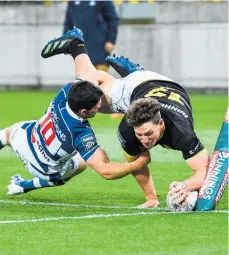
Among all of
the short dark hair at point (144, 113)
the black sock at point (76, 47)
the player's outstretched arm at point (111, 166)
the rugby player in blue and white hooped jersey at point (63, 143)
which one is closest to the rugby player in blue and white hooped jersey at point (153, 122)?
the short dark hair at point (144, 113)

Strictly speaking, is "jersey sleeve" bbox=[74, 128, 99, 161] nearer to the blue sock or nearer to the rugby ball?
the rugby ball

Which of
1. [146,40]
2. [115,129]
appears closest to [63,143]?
[115,129]

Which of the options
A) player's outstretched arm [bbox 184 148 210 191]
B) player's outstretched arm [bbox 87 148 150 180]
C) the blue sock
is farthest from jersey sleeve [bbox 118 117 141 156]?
the blue sock

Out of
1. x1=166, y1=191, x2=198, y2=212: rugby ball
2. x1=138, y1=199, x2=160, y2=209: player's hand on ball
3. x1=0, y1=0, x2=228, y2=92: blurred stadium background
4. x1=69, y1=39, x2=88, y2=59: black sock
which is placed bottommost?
x1=0, y1=0, x2=228, y2=92: blurred stadium background

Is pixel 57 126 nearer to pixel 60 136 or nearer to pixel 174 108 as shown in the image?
pixel 60 136

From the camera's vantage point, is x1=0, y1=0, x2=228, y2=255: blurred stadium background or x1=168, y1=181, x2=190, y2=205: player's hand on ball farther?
x1=168, y1=181, x2=190, y2=205: player's hand on ball

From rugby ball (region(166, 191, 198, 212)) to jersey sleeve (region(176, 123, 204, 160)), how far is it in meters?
0.33

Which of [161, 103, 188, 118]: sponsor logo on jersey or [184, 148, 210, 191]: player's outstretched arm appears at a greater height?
[161, 103, 188, 118]: sponsor logo on jersey

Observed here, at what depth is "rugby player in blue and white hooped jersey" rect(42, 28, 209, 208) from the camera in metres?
8.20

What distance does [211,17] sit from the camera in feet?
80.6

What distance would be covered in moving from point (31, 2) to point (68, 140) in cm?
1724

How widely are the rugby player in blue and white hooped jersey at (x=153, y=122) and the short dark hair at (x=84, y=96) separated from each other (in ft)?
0.99

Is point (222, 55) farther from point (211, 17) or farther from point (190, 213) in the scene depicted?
point (190, 213)

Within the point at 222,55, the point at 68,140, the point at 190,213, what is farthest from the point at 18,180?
the point at 222,55
